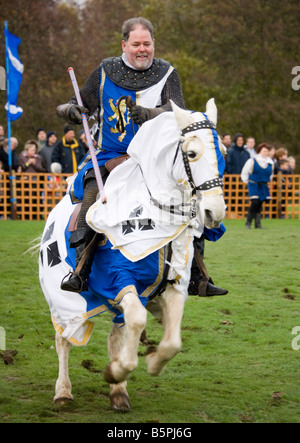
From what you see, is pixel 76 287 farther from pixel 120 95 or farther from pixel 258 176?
pixel 258 176

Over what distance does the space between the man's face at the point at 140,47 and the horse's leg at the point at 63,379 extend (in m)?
2.35

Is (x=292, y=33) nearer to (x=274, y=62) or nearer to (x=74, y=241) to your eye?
(x=274, y=62)

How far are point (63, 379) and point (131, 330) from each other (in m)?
1.34

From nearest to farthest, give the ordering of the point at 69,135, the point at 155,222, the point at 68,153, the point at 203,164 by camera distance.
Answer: the point at 203,164 < the point at 155,222 < the point at 69,135 < the point at 68,153

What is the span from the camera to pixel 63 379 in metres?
6.29

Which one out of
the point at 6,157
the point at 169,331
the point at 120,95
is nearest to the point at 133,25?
the point at 120,95

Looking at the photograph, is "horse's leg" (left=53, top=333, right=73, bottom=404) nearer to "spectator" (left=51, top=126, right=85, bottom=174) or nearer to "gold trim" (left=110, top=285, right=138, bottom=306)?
"gold trim" (left=110, top=285, right=138, bottom=306)

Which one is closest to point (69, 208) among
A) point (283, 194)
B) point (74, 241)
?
point (74, 241)

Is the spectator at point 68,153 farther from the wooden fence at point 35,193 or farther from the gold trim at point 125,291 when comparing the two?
the gold trim at point 125,291

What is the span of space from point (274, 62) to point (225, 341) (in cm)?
2905

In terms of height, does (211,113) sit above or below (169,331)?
above

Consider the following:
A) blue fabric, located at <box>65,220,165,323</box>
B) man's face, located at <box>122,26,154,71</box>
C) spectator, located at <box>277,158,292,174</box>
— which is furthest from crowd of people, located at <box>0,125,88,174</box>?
blue fabric, located at <box>65,220,165,323</box>

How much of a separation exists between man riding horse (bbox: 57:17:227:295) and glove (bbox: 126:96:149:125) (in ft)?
0.86

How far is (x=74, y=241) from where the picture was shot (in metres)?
5.69
